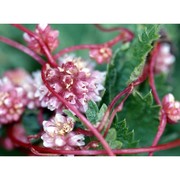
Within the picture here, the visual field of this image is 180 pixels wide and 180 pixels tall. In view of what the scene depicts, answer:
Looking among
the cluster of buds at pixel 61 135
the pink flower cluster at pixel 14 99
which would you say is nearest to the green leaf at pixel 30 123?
the pink flower cluster at pixel 14 99

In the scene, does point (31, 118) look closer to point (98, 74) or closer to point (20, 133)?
point (20, 133)

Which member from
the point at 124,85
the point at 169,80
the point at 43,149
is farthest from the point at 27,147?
the point at 169,80

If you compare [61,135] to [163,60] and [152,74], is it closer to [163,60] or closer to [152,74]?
[152,74]

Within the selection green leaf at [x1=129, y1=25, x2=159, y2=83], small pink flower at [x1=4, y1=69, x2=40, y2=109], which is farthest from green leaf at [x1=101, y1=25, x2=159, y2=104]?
small pink flower at [x1=4, y1=69, x2=40, y2=109]

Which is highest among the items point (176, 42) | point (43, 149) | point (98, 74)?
point (176, 42)

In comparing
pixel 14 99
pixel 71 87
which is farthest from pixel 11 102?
pixel 71 87

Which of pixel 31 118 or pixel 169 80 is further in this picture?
pixel 169 80
